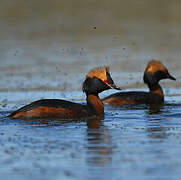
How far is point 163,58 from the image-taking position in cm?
2250

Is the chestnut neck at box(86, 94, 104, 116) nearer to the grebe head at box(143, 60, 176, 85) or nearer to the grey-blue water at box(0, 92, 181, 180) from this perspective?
the grey-blue water at box(0, 92, 181, 180)

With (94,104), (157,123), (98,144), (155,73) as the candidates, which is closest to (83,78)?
(155,73)

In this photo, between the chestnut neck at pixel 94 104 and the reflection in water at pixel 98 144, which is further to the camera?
the chestnut neck at pixel 94 104

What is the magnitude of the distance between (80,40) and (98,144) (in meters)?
15.8

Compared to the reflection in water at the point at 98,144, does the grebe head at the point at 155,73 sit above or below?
above

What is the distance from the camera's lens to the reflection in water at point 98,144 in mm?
9537

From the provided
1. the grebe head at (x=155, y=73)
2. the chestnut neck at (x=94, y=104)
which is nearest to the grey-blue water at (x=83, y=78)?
the chestnut neck at (x=94, y=104)

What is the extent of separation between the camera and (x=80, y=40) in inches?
1032

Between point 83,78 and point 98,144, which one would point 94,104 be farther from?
point 83,78

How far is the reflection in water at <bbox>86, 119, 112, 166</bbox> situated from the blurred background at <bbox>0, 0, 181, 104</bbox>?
18.9 ft

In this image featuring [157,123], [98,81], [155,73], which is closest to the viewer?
[157,123]

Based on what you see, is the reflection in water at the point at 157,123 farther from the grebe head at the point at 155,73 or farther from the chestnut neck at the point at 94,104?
the grebe head at the point at 155,73

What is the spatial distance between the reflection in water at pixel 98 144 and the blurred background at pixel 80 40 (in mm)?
5757

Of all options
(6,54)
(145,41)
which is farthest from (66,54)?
(145,41)
